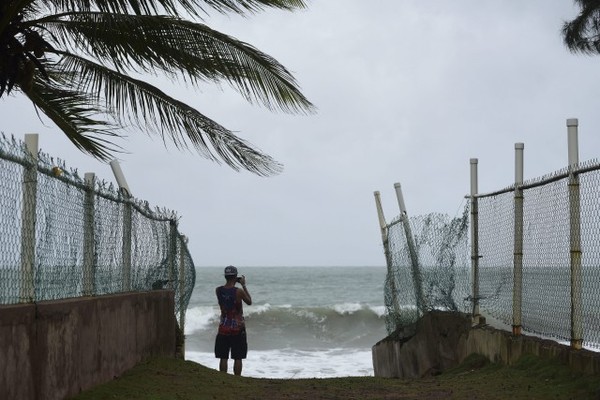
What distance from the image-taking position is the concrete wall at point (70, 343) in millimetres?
6156

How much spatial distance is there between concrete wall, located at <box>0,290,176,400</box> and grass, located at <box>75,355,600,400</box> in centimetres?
18

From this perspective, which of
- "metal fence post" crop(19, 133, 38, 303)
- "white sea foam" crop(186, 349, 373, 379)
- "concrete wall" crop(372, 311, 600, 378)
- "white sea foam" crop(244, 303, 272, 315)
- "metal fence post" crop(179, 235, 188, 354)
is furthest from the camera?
"white sea foam" crop(244, 303, 272, 315)

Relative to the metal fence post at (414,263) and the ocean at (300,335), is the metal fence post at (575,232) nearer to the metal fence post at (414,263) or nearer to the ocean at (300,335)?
the metal fence post at (414,263)

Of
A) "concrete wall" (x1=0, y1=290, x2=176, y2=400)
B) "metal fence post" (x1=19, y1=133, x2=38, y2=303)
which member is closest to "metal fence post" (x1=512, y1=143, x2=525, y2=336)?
"concrete wall" (x1=0, y1=290, x2=176, y2=400)

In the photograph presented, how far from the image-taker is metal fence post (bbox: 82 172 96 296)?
8.31 metres

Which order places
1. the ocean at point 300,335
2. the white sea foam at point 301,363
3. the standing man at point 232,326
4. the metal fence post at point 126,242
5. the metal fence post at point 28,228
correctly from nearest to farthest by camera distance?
the metal fence post at point 28,228 → the metal fence post at point 126,242 → the standing man at point 232,326 → the white sea foam at point 301,363 → the ocean at point 300,335

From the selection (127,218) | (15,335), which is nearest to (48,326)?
(15,335)

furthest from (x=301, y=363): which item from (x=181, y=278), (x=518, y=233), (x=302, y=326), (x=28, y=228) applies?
(x=28, y=228)

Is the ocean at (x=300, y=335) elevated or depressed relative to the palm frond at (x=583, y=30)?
depressed

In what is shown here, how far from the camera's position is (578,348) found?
796 centimetres

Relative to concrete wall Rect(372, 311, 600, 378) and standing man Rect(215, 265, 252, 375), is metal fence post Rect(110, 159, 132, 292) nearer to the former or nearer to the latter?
standing man Rect(215, 265, 252, 375)

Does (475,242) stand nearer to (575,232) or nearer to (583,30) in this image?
(575,232)

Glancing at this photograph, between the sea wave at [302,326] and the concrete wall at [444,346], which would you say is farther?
the sea wave at [302,326]

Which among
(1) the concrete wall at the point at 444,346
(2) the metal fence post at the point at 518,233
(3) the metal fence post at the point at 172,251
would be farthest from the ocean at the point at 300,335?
(2) the metal fence post at the point at 518,233
